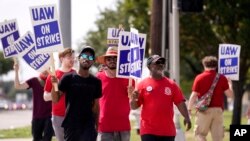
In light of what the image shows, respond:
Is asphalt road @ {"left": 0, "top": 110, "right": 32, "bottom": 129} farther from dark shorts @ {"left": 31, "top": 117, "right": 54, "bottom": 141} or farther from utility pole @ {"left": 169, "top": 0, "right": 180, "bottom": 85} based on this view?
dark shorts @ {"left": 31, "top": 117, "right": 54, "bottom": 141}

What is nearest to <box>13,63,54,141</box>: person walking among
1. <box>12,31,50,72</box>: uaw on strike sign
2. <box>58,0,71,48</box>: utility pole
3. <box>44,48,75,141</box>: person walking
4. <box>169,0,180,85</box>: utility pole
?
<box>12,31,50,72</box>: uaw on strike sign

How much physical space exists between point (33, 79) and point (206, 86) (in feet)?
9.62

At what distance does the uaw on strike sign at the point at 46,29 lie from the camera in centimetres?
1072

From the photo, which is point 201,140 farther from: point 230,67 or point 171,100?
point 171,100

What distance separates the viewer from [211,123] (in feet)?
45.0

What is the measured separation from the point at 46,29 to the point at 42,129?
307 cm

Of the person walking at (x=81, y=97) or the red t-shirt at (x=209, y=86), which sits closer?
the person walking at (x=81, y=97)

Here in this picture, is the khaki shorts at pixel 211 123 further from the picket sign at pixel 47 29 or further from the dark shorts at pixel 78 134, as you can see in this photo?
the dark shorts at pixel 78 134

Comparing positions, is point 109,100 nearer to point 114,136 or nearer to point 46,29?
point 114,136

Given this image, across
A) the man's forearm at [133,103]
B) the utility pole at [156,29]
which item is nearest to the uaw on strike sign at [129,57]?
the man's forearm at [133,103]

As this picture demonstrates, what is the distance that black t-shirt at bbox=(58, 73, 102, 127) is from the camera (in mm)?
9508

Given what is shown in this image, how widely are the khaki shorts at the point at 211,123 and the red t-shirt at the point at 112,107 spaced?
3.43 metres

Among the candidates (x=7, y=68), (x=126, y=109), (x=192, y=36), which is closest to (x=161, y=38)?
(x=126, y=109)

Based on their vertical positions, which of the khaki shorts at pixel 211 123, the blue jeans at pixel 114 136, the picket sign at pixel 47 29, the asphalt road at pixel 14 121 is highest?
the picket sign at pixel 47 29
